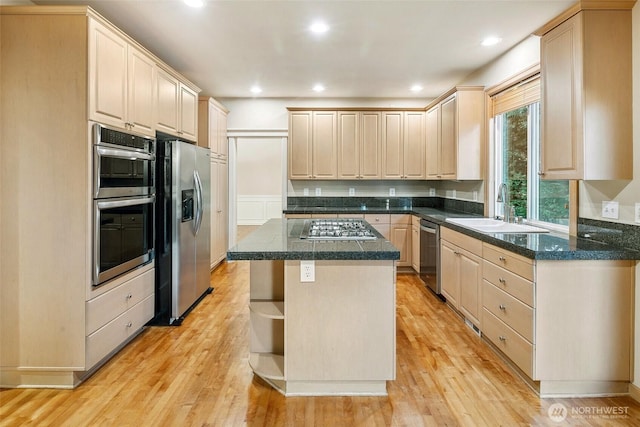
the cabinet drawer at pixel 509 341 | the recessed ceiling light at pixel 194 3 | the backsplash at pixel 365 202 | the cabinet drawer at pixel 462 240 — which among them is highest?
the recessed ceiling light at pixel 194 3

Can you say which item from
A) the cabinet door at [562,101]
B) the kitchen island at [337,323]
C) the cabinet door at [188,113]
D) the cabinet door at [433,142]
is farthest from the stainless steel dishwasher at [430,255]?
the cabinet door at [188,113]

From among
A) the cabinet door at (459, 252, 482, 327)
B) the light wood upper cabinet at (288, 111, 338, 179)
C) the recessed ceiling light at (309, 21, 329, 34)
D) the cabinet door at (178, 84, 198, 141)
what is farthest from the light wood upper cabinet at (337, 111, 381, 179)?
the cabinet door at (459, 252, 482, 327)

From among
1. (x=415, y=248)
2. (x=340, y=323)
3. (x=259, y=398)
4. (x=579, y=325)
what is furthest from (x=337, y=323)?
(x=415, y=248)

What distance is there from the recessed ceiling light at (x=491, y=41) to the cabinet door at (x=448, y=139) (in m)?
0.87

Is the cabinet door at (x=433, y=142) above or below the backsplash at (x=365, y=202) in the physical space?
above

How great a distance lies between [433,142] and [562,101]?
2.74 m

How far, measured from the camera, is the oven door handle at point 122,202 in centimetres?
247

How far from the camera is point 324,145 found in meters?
5.57

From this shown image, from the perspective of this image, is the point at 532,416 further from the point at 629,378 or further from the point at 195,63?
the point at 195,63

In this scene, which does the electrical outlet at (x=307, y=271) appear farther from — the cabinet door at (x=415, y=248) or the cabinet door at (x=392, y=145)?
the cabinet door at (x=392, y=145)

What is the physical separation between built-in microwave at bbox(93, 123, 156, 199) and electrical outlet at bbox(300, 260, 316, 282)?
1.39 m

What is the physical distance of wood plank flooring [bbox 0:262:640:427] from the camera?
2.04 meters

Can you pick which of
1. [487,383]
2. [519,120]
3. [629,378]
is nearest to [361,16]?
[519,120]

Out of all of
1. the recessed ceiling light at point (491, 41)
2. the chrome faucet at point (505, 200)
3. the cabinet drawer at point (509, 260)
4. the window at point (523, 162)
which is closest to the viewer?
the cabinet drawer at point (509, 260)
